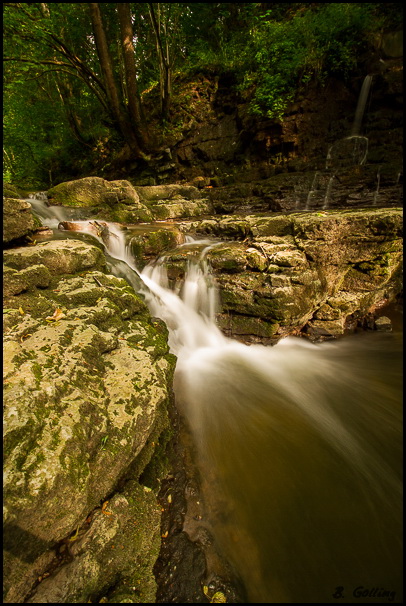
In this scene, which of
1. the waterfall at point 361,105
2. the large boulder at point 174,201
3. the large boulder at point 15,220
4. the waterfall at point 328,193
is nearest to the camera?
the large boulder at point 15,220

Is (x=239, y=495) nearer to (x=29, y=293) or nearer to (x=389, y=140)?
(x=29, y=293)

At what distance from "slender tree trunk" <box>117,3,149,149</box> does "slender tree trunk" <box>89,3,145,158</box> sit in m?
0.39

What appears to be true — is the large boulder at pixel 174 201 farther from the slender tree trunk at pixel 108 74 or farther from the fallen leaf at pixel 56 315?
the fallen leaf at pixel 56 315

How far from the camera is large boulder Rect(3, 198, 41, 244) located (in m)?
2.95

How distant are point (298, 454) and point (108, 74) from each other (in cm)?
1450

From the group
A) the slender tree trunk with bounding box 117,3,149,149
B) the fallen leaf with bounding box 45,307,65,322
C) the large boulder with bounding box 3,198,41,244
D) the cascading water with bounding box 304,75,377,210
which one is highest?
the slender tree trunk with bounding box 117,3,149,149

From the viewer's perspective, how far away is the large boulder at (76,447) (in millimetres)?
1399

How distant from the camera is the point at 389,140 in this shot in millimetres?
8398

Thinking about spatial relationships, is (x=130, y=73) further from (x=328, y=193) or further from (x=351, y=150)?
(x=328, y=193)

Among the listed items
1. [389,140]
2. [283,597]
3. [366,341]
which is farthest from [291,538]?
[389,140]

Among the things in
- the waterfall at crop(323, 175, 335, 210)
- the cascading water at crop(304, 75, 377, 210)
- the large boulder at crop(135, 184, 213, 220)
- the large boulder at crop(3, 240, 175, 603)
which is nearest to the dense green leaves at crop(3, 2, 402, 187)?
the cascading water at crop(304, 75, 377, 210)

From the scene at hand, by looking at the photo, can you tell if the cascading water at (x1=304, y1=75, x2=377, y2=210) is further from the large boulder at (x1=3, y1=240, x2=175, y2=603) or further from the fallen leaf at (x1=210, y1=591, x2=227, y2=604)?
the fallen leaf at (x1=210, y1=591, x2=227, y2=604)

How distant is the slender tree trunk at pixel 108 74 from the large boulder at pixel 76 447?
37.1 feet

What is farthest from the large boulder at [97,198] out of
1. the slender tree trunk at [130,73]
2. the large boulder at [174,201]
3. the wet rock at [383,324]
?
the wet rock at [383,324]
